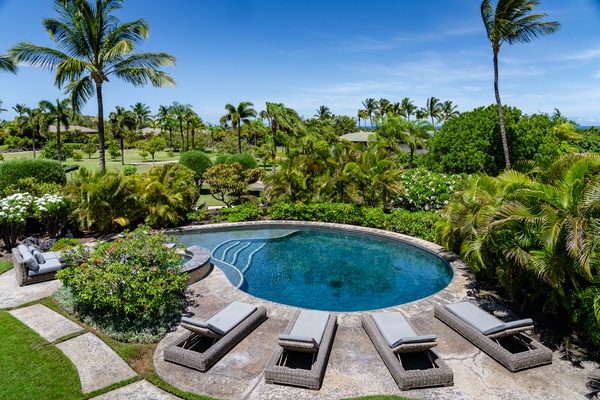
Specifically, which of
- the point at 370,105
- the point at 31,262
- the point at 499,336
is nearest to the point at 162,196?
the point at 31,262

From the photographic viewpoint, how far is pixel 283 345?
239 inches

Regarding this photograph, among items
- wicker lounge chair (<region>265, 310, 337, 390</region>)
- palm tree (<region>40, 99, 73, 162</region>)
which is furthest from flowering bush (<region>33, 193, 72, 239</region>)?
palm tree (<region>40, 99, 73, 162</region>)

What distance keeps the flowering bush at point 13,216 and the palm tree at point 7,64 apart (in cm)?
684

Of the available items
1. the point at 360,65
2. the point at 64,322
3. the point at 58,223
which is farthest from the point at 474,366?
the point at 360,65

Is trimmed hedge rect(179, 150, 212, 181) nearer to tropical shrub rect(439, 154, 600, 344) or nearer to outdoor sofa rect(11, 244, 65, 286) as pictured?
outdoor sofa rect(11, 244, 65, 286)

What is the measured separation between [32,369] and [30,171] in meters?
14.0

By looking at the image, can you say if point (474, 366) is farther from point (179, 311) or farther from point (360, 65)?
point (360, 65)

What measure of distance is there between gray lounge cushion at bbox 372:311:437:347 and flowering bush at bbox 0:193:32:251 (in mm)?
12210

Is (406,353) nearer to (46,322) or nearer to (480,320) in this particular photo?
(480,320)

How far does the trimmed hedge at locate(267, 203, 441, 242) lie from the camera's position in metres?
14.3

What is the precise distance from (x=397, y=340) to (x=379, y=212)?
9896 mm

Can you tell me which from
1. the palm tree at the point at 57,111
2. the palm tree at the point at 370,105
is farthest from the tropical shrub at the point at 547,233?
the palm tree at the point at 370,105

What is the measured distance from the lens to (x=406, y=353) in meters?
6.40

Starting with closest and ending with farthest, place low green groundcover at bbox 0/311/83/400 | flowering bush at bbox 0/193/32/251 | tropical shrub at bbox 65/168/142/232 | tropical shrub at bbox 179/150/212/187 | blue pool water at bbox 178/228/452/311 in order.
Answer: low green groundcover at bbox 0/311/83/400 → blue pool water at bbox 178/228/452/311 → flowering bush at bbox 0/193/32/251 → tropical shrub at bbox 65/168/142/232 → tropical shrub at bbox 179/150/212/187
